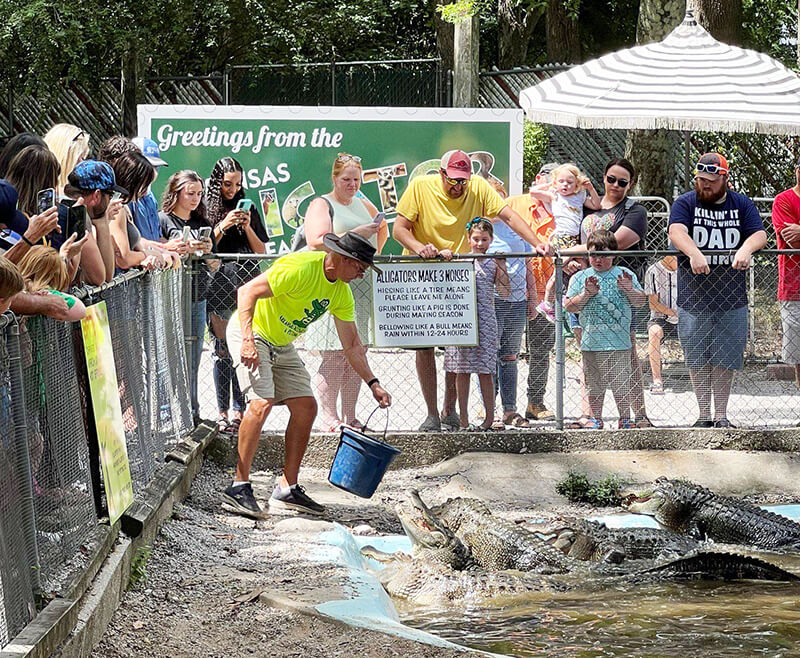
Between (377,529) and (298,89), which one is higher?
(298,89)

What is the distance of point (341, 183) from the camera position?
28.0 feet

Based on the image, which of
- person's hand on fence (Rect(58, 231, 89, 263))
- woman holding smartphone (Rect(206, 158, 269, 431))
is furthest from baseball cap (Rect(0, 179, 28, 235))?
woman holding smartphone (Rect(206, 158, 269, 431))

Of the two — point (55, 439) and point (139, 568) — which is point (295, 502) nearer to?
point (139, 568)

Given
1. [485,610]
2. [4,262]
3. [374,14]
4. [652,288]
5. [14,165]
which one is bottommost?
[485,610]

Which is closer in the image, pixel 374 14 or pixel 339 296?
pixel 339 296

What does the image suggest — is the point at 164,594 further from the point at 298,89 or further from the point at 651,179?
the point at 298,89

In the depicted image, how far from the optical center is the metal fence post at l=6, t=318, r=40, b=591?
3838 millimetres

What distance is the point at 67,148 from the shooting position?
615 cm

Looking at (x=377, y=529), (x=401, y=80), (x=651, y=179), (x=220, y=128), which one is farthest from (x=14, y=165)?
(x=401, y=80)

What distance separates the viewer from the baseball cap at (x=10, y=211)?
471 cm

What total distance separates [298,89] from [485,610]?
16.8m

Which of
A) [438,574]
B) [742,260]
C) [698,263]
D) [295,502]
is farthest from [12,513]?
[742,260]

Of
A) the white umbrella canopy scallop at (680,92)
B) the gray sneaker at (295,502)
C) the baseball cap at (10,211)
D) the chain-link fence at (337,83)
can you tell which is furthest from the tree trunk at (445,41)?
the baseball cap at (10,211)

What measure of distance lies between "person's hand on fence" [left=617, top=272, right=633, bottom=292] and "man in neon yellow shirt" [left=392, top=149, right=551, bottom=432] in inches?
24.3
